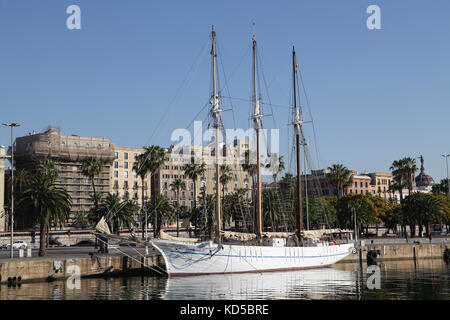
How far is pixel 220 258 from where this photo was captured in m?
60.0

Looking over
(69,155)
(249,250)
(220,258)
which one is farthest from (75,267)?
(69,155)

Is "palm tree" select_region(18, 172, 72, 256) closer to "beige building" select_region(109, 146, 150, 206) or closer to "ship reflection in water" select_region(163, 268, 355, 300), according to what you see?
"ship reflection in water" select_region(163, 268, 355, 300)

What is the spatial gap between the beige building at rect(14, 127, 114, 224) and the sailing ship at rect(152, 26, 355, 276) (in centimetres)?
8887

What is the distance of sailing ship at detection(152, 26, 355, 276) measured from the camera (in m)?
59.0

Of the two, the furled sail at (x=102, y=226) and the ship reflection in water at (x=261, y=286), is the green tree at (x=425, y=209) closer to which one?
the ship reflection in water at (x=261, y=286)

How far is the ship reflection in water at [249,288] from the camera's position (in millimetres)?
45094

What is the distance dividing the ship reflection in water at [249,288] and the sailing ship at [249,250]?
133 centimetres

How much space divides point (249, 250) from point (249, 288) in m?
12.5
